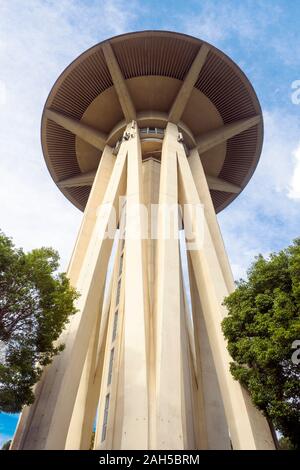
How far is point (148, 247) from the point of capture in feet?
66.2

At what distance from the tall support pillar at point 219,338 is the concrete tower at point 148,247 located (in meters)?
0.05

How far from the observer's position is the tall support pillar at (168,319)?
11.1 m

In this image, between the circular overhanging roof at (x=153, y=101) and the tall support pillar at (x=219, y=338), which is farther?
the circular overhanging roof at (x=153, y=101)

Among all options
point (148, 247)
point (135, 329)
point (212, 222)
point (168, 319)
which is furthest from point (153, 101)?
point (135, 329)

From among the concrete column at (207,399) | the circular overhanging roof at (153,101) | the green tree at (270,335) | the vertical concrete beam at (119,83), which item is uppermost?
the circular overhanging roof at (153,101)

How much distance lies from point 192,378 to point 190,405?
1.92 meters

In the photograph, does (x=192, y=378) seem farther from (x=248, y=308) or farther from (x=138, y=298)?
(x=248, y=308)

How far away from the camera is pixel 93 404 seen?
1894 cm

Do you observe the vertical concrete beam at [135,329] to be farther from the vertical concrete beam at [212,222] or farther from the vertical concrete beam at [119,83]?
the vertical concrete beam at [119,83]

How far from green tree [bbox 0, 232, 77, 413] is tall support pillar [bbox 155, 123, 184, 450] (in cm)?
369

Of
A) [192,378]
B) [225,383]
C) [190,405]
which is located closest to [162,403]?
[225,383]

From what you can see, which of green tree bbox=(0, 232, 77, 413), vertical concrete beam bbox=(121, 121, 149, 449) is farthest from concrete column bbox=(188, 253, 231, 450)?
green tree bbox=(0, 232, 77, 413)

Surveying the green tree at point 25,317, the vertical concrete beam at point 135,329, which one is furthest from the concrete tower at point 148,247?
the green tree at point 25,317
